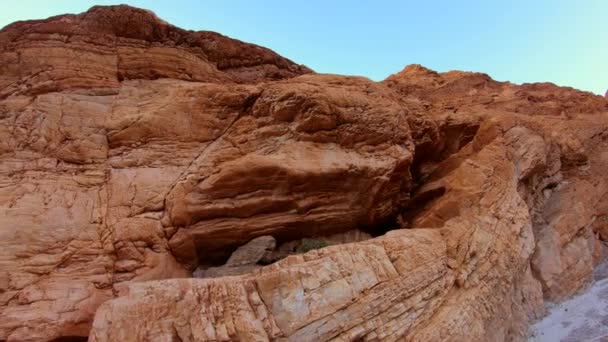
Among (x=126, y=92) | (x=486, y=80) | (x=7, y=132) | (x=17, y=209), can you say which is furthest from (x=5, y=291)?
(x=486, y=80)

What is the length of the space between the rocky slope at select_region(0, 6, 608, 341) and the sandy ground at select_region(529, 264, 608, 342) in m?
0.44

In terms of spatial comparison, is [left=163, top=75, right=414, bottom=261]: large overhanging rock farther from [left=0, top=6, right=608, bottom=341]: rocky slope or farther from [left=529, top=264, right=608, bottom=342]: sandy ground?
[left=529, top=264, right=608, bottom=342]: sandy ground

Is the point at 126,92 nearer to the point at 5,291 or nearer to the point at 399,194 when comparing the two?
the point at 5,291

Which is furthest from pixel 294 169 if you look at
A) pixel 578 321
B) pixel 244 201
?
pixel 578 321

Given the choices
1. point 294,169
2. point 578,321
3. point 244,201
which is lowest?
point 578,321

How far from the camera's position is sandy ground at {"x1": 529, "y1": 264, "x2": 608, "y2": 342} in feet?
33.4

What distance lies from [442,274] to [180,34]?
1057cm

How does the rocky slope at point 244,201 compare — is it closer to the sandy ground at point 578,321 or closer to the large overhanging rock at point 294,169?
the large overhanging rock at point 294,169

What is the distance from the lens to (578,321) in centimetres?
1080

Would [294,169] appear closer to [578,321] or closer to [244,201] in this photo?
[244,201]

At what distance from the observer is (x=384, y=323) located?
7.16m

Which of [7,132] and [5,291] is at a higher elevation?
[7,132]

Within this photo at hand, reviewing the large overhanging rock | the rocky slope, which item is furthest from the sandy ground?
the large overhanging rock

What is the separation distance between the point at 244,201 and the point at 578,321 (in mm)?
10210
